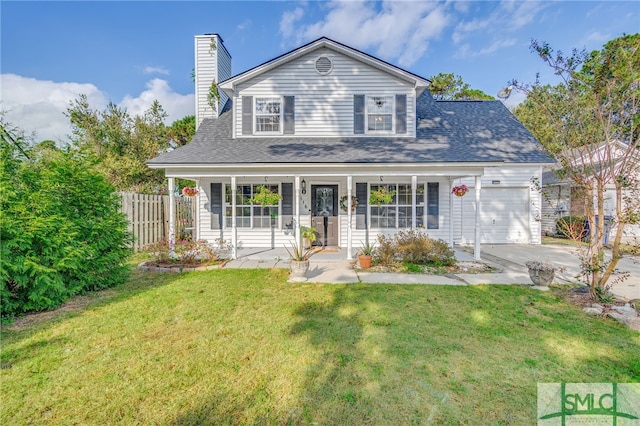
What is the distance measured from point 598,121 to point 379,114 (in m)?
5.73

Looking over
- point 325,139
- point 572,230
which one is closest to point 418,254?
point 572,230

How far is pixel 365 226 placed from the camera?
9711 mm

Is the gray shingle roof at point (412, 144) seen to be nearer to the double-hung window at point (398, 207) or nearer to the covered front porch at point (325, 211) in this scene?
the covered front porch at point (325, 211)

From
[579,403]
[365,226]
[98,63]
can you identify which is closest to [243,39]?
[98,63]

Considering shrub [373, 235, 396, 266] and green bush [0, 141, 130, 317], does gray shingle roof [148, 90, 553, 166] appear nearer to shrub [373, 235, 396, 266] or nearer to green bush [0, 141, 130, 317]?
shrub [373, 235, 396, 266]

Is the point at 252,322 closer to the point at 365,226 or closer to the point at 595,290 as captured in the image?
the point at 595,290

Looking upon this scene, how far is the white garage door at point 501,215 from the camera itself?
11047mm

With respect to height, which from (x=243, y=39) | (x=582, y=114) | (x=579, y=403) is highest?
(x=243, y=39)

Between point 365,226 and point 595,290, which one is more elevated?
point 365,226

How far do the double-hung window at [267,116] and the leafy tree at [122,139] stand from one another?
8.56 metres

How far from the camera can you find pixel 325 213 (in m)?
9.74

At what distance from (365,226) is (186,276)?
18.9ft

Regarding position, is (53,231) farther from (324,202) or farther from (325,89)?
(325,89)

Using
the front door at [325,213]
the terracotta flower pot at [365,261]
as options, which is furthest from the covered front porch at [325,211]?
the terracotta flower pot at [365,261]
